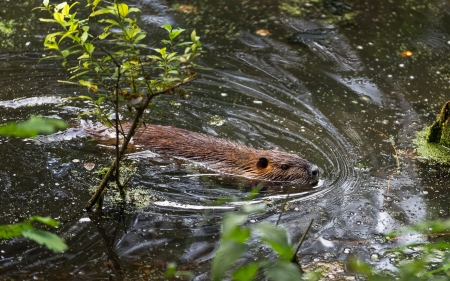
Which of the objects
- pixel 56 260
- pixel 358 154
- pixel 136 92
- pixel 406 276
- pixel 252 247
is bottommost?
pixel 358 154

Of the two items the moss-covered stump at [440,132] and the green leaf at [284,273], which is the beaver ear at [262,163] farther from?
the green leaf at [284,273]

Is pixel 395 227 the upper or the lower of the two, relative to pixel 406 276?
lower

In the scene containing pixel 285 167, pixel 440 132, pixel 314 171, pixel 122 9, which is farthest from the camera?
pixel 440 132

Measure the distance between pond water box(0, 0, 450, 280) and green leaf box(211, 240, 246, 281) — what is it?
1787mm

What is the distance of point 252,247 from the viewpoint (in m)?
3.86

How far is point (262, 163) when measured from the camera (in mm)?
5211

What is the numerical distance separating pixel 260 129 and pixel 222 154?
66 centimetres

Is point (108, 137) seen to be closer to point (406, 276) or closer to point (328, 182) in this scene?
point (328, 182)

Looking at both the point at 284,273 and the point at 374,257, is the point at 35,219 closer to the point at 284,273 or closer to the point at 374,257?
the point at 284,273

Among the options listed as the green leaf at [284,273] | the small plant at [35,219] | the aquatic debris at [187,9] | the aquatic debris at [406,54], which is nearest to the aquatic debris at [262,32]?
the aquatic debris at [187,9]

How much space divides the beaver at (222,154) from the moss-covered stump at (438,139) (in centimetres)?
128

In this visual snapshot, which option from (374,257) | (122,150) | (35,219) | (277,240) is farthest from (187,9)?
(277,240)

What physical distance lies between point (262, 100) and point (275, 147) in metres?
0.76

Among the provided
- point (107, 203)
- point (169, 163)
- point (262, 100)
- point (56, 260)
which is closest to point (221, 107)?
point (262, 100)
